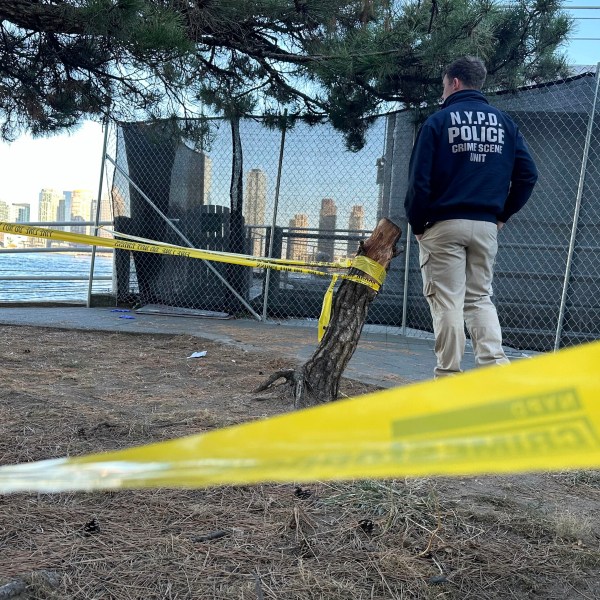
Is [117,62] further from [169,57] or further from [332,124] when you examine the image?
[332,124]

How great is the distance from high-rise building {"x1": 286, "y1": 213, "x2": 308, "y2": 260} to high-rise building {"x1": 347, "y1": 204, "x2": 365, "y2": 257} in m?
0.64

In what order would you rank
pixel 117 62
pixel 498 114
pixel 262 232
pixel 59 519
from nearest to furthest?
pixel 59 519 < pixel 498 114 < pixel 117 62 < pixel 262 232

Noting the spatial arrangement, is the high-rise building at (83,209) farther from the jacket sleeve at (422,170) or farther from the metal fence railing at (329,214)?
Result: the jacket sleeve at (422,170)

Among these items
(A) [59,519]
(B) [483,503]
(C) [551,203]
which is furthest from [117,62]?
(C) [551,203]

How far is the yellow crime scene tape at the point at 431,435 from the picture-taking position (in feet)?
2.68

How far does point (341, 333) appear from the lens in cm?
369

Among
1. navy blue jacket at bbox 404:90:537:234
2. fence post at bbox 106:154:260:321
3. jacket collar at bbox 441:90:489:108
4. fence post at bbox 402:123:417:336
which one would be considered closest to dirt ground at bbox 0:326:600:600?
navy blue jacket at bbox 404:90:537:234

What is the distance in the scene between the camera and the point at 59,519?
216 cm

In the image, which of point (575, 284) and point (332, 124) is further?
point (332, 124)

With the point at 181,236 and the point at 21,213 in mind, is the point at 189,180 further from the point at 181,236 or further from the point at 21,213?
the point at 21,213

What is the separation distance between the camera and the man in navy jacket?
3316 mm

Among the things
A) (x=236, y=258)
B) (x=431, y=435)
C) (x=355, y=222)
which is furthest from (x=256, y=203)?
(x=431, y=435)

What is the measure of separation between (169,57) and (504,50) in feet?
12.7

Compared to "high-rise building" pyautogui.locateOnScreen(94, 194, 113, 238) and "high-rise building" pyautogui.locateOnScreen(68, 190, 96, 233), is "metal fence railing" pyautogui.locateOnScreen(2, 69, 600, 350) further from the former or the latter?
"high-rise building" pyautogui.locateOnScreen(68, 190, 96, 233)
